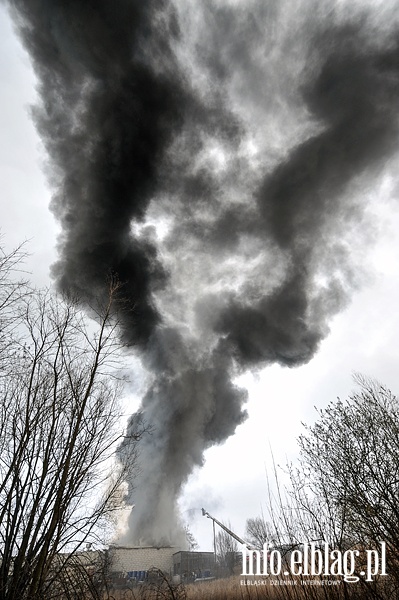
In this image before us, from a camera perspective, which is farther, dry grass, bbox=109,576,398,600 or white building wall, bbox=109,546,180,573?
white building wall, bbox=109,546,180,573

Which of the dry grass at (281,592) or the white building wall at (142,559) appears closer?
the dry grass at (281,592)

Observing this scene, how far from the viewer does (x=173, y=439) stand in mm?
48406

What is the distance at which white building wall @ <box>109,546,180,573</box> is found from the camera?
138 feet

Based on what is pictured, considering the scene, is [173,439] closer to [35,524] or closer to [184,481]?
[184,481]

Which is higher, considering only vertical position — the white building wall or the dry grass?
the dry grass

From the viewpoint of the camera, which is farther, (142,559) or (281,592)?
(142,559)

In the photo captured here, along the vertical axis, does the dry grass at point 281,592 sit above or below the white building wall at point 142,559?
above

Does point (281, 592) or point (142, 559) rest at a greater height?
point (281, 592)

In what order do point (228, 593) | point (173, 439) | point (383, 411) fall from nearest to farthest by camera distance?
point (383, 411), point (228, 593), point (173, 439)

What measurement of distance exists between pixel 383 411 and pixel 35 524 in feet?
28.5

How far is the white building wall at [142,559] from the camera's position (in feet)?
138

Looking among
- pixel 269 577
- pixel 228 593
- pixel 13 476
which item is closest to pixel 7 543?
pixel 13 476

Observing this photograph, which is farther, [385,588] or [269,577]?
[269,577]

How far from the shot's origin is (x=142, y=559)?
141 ft
